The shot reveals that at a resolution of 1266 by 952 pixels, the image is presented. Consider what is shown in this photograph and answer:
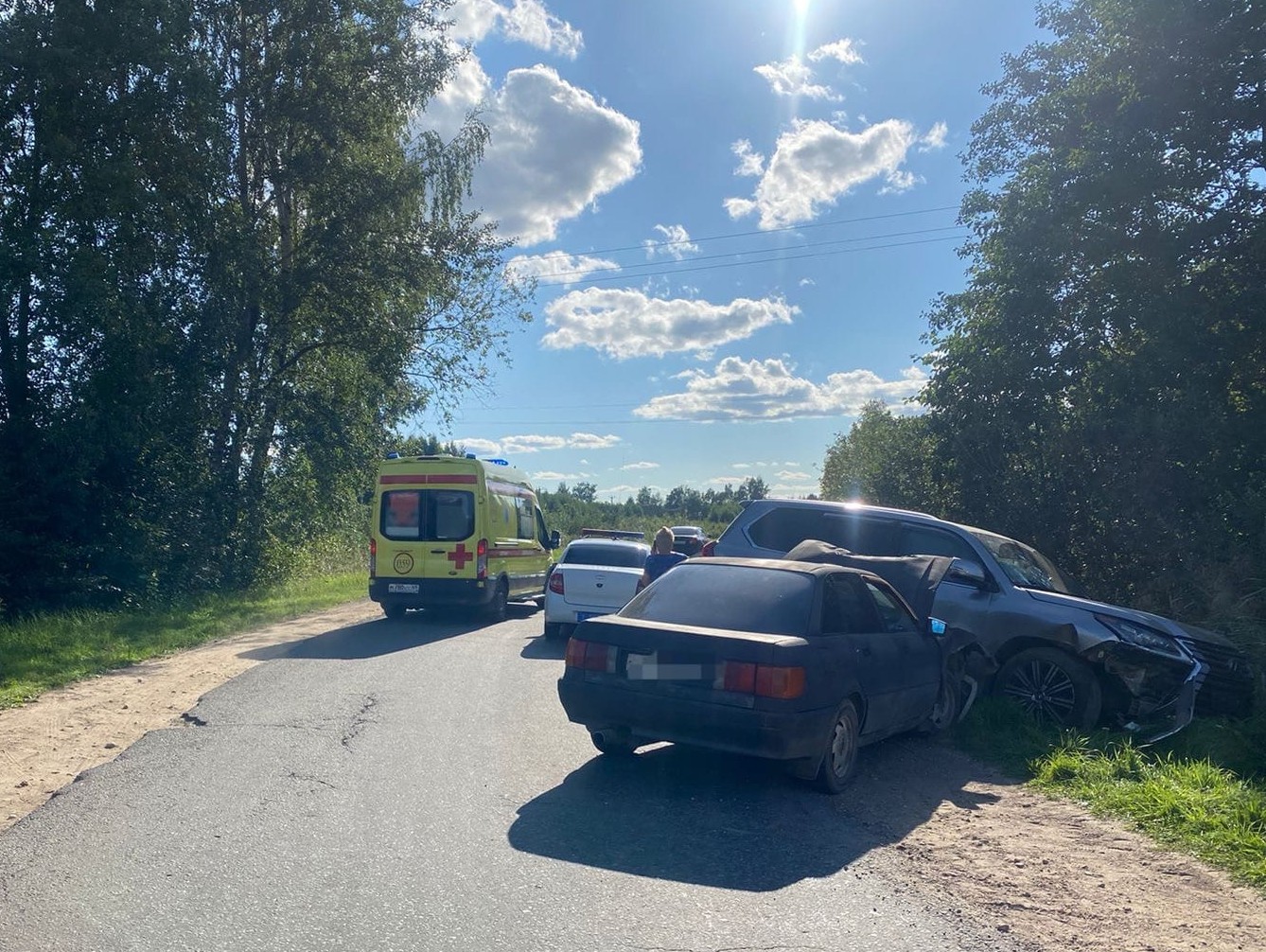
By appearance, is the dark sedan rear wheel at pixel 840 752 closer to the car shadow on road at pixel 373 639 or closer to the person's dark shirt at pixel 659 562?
the person's dark shirt at pixel 659 562

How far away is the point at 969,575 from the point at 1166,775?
9.07ft

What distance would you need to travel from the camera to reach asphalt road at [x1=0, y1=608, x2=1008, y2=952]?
14.0ft

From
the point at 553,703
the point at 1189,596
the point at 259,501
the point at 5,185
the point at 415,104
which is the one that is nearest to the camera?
the point at 553,703

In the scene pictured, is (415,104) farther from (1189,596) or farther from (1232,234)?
(1189,596)

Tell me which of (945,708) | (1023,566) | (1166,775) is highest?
(1023,566)

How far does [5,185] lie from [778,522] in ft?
54.0

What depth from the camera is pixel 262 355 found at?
23.6 m

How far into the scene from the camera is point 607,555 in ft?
51.3

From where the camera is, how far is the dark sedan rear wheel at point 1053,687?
337 inches

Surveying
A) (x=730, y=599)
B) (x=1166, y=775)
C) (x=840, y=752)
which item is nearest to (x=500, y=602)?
(x=730, y=599)

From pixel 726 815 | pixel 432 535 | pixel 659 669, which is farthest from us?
pixel 432 535

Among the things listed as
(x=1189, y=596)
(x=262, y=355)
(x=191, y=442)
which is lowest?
(x=1189, y=596)

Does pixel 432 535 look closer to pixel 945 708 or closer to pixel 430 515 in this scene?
pixel 430 515

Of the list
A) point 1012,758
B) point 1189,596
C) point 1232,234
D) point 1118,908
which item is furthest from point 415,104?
point 1118,908
